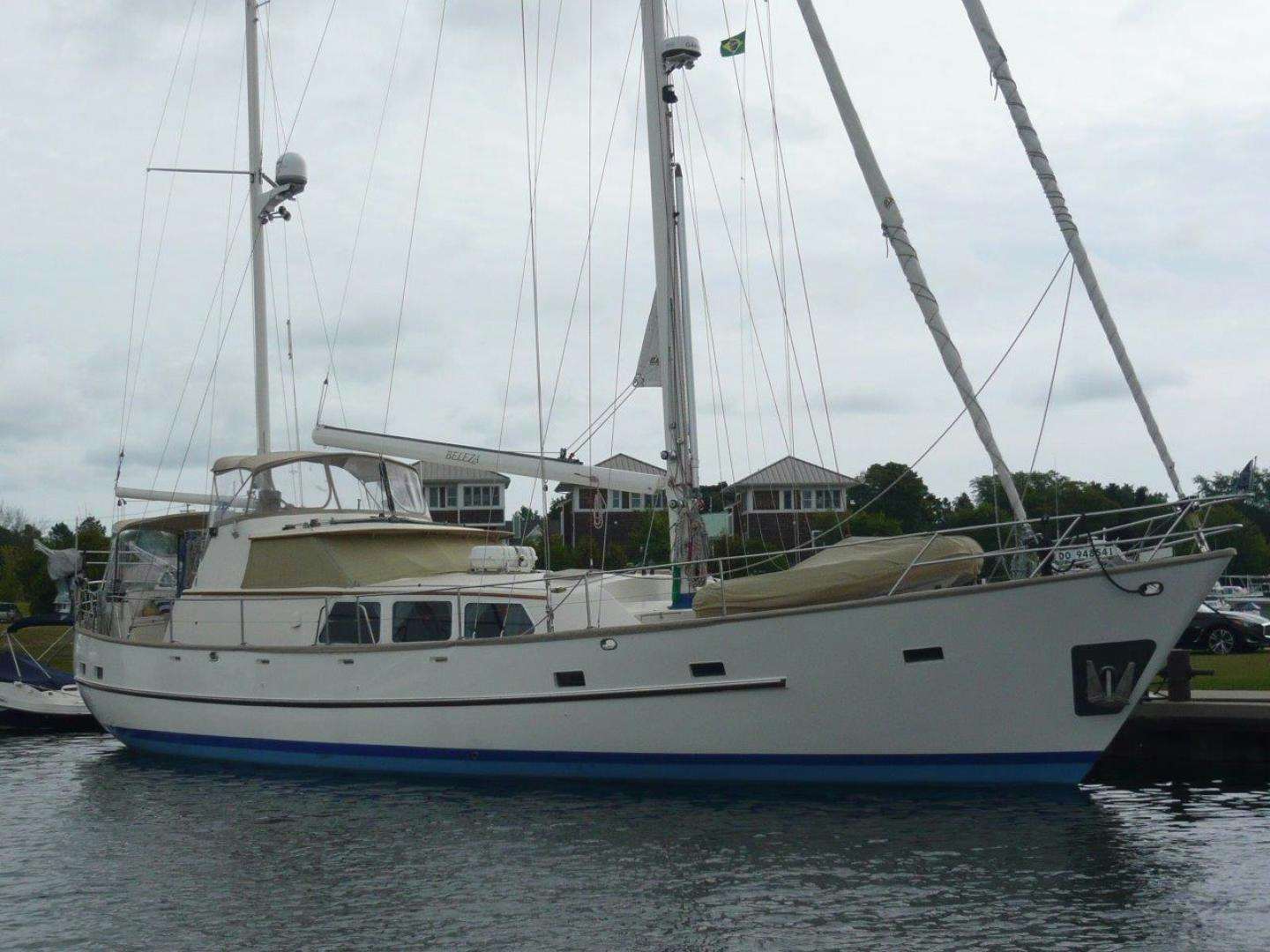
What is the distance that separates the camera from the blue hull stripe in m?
12.6

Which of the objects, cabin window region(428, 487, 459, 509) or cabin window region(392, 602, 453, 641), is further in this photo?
cabin window region(428, 487, 459, 509)

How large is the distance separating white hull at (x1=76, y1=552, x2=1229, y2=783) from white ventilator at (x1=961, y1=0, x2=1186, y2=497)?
4.47ft

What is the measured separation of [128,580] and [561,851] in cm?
1127

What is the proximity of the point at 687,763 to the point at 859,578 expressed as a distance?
9.28ft

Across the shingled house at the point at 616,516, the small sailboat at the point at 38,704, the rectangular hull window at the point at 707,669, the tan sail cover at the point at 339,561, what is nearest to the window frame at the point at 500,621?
the tan sail cover at the point at 339,561

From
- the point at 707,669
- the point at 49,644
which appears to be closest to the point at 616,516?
the point at 49,644

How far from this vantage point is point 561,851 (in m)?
11.2

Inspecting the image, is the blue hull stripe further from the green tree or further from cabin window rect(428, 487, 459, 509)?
cabin window rect(428, 487, 459, 509)

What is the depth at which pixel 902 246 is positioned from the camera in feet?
45.8

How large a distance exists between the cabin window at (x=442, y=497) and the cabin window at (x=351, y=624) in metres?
54.4

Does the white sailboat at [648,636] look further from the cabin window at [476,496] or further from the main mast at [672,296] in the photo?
the cabin window at [476,496]

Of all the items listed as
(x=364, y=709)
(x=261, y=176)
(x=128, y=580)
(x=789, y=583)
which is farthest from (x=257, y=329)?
(x=789, y=583)

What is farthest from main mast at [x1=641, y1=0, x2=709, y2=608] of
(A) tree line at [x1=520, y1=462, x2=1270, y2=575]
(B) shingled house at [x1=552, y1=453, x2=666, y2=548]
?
(B) shingled house at [x1=552, y1=453, x2=666, y2=548]

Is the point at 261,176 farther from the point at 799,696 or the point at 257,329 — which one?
the point at 799,696
